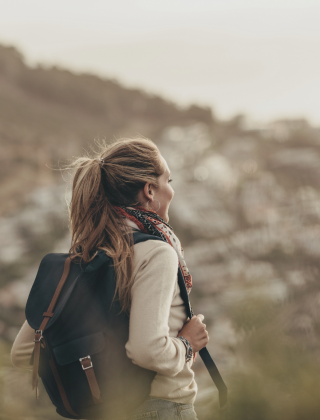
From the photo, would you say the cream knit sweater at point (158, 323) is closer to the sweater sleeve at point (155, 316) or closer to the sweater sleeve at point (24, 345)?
the sweater sleeve at point (155, 316)

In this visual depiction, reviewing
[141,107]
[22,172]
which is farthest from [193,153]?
[22,172]

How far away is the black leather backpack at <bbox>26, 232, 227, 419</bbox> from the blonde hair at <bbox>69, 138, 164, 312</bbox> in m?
0.11

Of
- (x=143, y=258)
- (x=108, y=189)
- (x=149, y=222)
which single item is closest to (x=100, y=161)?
(x=108, y=189)

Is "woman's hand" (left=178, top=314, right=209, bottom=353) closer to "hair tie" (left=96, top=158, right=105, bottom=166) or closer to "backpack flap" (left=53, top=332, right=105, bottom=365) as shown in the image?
"backpack flap" (left=53, top=332, right=105, bottom=365)

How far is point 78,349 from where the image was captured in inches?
40.1

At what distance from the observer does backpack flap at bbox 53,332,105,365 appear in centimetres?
102

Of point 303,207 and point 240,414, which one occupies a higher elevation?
point 240,414

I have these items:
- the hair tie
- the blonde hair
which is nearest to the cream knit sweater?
the blonde hair

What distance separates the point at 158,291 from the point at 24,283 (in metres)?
6.72

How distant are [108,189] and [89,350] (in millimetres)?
506

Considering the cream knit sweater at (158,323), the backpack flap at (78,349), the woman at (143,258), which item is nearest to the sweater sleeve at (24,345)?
the woman at (143,258)

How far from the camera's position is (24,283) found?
7180mm

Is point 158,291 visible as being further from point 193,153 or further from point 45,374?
point 193,153

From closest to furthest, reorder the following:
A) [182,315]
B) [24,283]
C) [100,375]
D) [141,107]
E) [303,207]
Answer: [100,375] < [182,315] < [24,283] < [303,207] < [141,107]
